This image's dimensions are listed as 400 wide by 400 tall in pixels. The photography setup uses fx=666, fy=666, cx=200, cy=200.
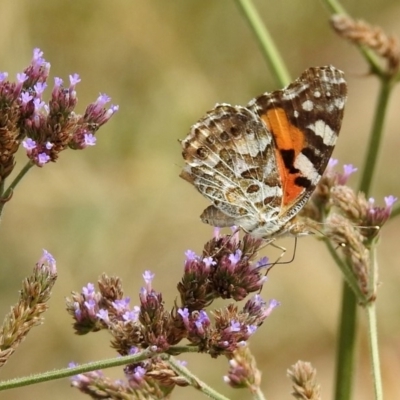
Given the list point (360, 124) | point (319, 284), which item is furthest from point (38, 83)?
point (360, 124)

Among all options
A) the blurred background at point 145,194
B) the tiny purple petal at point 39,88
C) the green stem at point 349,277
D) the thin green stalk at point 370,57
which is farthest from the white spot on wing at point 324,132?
the blurred background at point 145,194

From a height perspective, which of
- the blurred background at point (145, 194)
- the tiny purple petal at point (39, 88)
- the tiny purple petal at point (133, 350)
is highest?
the blurred background at point (145, 194)

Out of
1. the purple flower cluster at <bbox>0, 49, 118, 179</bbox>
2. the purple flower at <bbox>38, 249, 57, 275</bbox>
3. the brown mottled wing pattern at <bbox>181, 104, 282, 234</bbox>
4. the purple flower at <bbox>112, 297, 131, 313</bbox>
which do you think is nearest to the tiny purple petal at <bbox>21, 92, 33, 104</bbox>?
the purple flower cluster at <bbox>0, 49, 118, 179</bbox>

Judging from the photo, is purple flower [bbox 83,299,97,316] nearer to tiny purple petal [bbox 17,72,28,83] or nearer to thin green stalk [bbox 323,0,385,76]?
tiny purple petal [bbox 17,72,28,83]

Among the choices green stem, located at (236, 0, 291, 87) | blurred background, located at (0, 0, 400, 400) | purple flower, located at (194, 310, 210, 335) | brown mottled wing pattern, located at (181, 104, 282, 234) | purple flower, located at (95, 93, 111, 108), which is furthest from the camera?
blurred background, located at (0, 0, 400, 400)

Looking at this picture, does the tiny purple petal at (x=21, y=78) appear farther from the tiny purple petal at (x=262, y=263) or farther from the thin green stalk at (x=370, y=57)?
the thin green stalk at (x=370, y=57)

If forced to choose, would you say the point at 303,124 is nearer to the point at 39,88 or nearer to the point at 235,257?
the point at 235,257

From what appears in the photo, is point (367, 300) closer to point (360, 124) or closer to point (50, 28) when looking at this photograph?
point (50, 28)

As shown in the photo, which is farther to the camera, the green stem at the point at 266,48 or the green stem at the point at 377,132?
the green stem at the point at 266,48
